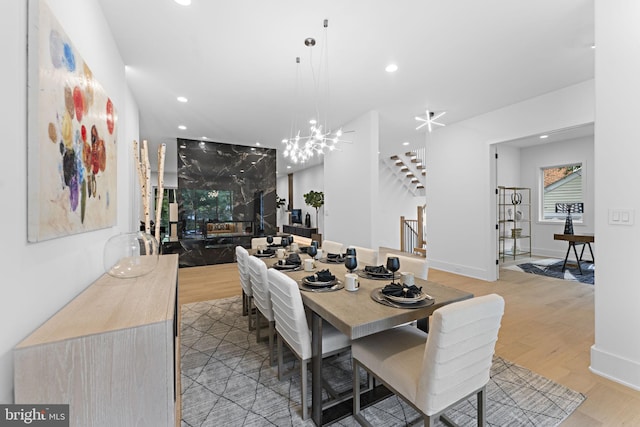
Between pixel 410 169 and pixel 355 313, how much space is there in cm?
821

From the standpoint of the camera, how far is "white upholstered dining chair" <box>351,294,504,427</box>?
3.70 feet

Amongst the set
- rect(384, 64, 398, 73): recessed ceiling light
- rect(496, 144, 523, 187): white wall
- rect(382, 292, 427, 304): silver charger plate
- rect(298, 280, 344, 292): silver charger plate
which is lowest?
rect(298, 280, 344, 292): silver charger plate

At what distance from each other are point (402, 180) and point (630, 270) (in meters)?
7.62

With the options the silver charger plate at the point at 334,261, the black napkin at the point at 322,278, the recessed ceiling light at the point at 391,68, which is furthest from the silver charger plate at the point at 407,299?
the recessed ceiling light at the point at 391,68

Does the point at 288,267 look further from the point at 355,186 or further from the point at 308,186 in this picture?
the point at 308,186

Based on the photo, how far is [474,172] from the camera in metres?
4.91

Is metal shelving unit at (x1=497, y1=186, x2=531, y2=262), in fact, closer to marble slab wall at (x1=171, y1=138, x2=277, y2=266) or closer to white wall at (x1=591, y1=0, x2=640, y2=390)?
white wall at (x1=591, y1=0, x2=640, y2=390)

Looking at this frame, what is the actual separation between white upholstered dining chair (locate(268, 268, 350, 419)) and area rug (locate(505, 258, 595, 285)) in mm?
5272

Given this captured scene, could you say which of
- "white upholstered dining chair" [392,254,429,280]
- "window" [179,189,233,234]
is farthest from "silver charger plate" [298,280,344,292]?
"window" [179,189,233,234]

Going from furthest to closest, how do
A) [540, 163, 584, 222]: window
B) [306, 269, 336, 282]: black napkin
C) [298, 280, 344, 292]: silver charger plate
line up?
[540, 163, 584, 222]: window < [306, 269, 336, 282]: black napkin < [298, 280, 344, 292]: silver charger plate

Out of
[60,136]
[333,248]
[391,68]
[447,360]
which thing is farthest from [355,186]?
[60,136]

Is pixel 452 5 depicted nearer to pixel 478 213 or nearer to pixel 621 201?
pixel 621 201

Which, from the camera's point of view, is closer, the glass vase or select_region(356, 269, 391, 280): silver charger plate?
the glass vase

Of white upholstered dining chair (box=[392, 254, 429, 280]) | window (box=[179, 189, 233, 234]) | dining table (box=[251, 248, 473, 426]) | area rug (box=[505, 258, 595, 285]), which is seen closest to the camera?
dining table (box=[251, 248, 473, 426])
